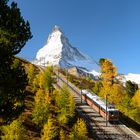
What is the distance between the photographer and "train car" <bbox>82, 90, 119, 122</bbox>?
7081 centimetres

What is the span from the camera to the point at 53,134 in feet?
167

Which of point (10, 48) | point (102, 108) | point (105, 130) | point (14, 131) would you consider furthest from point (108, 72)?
point (10, 48)

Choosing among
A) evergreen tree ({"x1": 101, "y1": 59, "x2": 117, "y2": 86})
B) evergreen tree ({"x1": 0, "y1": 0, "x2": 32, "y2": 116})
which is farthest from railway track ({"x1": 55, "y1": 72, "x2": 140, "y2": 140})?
evergreen tree ({"x1": 0, "y1": 0, "x2": 32, "y2": 116})

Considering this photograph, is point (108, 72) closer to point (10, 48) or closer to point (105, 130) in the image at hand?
point (105, 130)

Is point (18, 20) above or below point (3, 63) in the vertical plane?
above

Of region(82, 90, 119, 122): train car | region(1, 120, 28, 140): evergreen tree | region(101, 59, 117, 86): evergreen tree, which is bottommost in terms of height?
region(1, 120, 28, 140): evergreen tree

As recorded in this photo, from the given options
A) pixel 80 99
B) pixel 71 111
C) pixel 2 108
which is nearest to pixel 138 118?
pixel 80 99

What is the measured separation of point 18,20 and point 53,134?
26.4 metres

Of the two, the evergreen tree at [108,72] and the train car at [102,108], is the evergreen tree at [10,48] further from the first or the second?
the evergreen tree at [108,72]

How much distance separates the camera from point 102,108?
245 ft

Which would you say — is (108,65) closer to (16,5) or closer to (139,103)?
(139,103)

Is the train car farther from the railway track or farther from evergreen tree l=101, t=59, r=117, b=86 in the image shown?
evergreen tree l=101, t=59, r=117, b=86

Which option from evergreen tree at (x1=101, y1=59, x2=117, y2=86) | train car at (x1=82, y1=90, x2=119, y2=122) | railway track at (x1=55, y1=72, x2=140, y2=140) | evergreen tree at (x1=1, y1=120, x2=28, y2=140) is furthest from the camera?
evergreen tree at (x1=101, y1=59, x2=117, y2=86)

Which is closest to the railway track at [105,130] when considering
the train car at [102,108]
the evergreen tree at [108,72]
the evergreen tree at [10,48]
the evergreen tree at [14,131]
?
the train car at [102,108]
